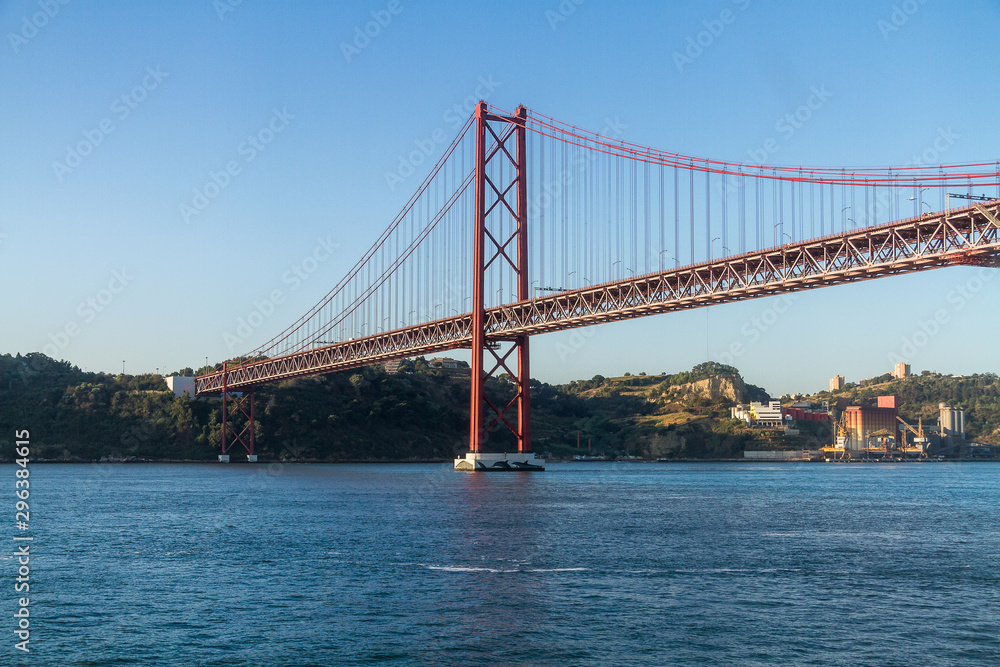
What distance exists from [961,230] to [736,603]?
26.8 m

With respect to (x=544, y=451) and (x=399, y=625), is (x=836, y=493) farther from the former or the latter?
(x=544, y=451)

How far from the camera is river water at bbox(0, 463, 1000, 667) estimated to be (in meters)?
14.9

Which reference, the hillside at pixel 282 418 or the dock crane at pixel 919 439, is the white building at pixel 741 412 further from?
the dock crane at pixel 919 439

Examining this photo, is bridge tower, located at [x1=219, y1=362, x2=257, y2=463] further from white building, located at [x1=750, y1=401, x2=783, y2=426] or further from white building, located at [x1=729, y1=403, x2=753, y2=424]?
white building, located at [x1=750, y1=401, x2=783, y2=426]

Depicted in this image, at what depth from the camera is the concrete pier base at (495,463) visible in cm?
6316

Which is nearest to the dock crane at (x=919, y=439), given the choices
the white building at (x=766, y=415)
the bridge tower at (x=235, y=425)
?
the white building at (x=766, y=415)

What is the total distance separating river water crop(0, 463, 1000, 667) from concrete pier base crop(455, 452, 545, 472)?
24.9 meters

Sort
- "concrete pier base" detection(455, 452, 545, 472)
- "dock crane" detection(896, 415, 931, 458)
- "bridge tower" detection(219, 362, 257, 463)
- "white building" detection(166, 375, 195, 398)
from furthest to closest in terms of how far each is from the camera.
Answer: "dock crane" detection(896, 415, 931, 458)
"white building" detection(166, 375, 195, 398)
"bridge tower" detection(219, 362, 257, 463)
"concrete pier base" detection(455, 452, 545, 472)

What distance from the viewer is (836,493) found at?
51906 millimetres

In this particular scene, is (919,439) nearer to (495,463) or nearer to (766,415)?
(766,415)

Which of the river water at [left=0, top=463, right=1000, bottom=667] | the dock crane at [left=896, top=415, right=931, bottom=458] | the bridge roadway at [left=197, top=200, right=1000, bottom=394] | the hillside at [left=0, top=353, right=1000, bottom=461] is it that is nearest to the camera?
the river water at [left=0, top=463, right=1000, bottom=667]

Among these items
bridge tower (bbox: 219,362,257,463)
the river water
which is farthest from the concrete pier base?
bridge tower (bbox: 219,362,257,463)

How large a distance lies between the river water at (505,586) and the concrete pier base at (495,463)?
24.9m

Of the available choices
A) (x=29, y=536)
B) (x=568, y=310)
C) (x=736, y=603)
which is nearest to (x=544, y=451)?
(x=568, y=310)
